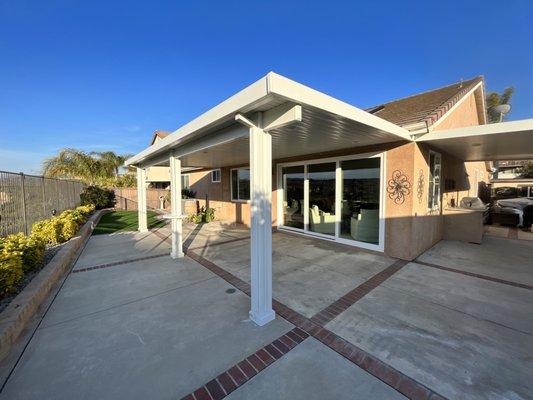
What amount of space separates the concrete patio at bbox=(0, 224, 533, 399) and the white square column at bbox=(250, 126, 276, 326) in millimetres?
254

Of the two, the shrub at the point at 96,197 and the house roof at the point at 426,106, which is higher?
the house roof at the point at 426,106

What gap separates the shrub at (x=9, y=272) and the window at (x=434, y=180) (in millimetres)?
8975

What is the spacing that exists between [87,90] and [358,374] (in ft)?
45.8

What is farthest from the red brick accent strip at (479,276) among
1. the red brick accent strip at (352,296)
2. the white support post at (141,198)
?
the white support post at (141,198)

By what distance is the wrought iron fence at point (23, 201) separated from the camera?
503 cm

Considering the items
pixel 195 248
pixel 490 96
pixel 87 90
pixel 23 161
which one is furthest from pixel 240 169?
pixel 490 96

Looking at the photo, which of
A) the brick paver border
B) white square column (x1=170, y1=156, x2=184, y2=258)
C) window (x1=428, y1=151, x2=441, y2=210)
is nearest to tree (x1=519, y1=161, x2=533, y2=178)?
window (x1=428, y1=151, x2=441, y2=210)

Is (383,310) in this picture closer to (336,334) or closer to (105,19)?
(336,334)

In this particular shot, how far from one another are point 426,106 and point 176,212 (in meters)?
7.77

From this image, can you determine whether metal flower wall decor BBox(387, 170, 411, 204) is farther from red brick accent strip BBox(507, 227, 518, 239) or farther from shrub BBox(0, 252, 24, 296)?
shrub BBox(0, 252, 24, 296)

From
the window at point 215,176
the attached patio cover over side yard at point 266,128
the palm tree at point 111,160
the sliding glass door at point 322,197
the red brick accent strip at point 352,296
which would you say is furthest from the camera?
the palm tree at point 111,160

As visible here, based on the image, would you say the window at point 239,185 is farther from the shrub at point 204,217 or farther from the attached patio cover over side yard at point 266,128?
the attached patio cover over side yard at point 266,128

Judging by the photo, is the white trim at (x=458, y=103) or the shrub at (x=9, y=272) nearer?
the shrub at (x=9, y=272)

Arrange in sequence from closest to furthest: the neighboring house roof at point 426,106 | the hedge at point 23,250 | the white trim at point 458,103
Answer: the hedge at point 23,250 → the neighboring house roof at point 426,106 → the white trim at point 458,103
